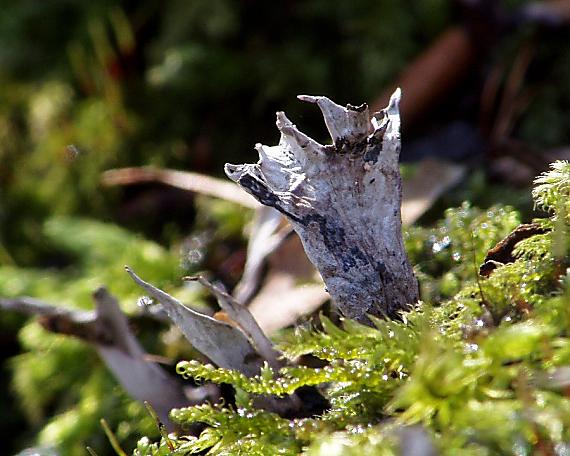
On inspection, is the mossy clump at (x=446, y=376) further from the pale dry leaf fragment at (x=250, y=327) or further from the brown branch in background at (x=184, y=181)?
the brown branch in background at (x=184, y=181)

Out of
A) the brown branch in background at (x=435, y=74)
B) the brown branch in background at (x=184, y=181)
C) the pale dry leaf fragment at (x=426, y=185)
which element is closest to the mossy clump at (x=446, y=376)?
the pale dry leaf fragment at (x=426, y=185)

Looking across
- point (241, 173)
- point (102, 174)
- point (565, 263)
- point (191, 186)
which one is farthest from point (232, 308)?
point (102, 174)

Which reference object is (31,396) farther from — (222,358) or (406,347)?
(406,347)

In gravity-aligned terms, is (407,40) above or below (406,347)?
above

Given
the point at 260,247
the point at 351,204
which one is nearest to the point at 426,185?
the point at 260,247

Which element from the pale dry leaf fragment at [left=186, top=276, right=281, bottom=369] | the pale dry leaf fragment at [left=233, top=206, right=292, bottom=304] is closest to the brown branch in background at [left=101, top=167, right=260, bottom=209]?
the pale dry leaf fragment at [left=233, top=206, right=292, bottom=304]

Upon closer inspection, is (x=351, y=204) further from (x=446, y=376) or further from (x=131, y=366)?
(x=131, y=366)

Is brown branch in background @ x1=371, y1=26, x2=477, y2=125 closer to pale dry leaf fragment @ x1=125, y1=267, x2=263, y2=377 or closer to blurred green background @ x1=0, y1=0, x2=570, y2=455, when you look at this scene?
blurred green background @ x1=0, y1=0, x2=570, y2=455

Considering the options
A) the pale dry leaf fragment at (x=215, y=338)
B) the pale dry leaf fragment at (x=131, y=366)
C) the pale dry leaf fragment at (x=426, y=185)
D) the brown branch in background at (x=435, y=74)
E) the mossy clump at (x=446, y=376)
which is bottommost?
the mossy clump at (x=446, y=376)
